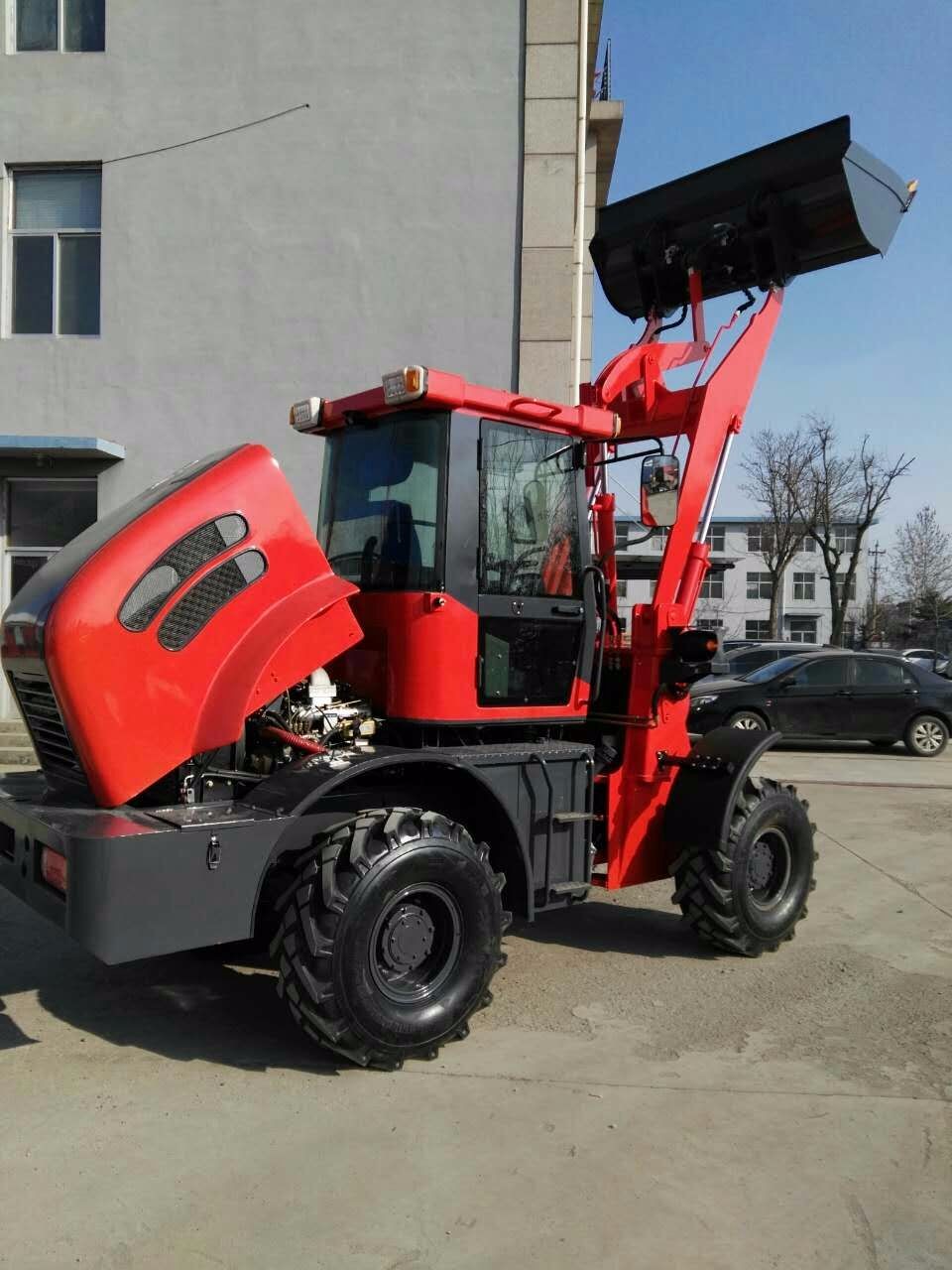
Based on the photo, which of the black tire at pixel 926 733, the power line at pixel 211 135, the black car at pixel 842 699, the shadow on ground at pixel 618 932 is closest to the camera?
the shadow on ground at pixel 618 932

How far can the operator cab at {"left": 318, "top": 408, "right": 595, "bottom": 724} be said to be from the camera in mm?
4664

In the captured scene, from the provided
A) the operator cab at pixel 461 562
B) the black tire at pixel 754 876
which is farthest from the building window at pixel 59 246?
the black tire at pixel 754 876

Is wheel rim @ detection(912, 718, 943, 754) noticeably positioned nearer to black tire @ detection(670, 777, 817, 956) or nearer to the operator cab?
black tire @ detection(670, 777, 817, 956)

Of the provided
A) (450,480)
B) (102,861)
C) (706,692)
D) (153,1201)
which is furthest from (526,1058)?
(706,692)

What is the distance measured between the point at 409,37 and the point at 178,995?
1174 centimetres

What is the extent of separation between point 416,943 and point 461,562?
1.63m

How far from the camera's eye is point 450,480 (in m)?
4.67

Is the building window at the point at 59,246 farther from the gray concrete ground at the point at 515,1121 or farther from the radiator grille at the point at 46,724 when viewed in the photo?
the radiator grille at the point at 46,724

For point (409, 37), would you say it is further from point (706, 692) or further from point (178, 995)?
point (178, 995)

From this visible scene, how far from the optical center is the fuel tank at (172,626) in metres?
3.89

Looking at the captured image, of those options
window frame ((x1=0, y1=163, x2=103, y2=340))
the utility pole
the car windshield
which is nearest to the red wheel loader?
window frame ((x1=0, y1=163, x2=103, y2=340))

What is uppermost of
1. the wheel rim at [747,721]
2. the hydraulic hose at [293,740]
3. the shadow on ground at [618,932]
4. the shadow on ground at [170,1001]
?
the hydraulic hose at [293,740]

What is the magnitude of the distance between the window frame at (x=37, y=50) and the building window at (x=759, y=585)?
60.8m

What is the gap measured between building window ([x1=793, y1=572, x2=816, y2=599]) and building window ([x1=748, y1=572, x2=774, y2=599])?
2114mm
